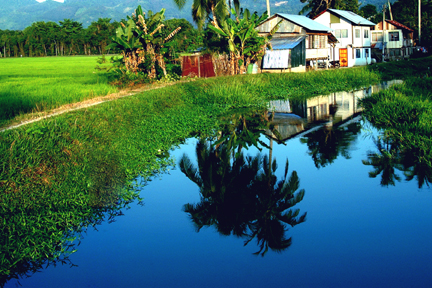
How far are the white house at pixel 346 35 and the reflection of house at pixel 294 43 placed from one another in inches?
171

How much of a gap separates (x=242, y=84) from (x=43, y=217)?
568 inches

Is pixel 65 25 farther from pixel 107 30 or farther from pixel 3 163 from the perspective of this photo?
pixel 3 163

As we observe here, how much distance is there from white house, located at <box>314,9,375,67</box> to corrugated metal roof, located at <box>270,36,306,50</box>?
359 inches

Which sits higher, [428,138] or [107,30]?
[107,30]

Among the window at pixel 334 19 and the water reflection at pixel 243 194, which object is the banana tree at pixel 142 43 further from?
the window at pixel 334 19

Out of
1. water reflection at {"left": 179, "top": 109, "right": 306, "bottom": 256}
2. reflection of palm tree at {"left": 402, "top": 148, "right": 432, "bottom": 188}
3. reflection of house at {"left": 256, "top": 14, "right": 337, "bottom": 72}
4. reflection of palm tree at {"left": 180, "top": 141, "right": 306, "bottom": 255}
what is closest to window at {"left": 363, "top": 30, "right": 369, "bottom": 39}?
reflection of house at {"left": 256, "top": 14, "right": 337, "bottom": 72}

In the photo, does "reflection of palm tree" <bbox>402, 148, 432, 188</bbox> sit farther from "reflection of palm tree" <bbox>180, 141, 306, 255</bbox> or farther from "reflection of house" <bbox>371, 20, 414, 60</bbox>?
"reflection of house" <bbox>371, 20, 414, 60</bbox>

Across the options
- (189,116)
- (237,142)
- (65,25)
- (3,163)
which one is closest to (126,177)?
(3,163)

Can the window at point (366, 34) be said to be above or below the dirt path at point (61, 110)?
above

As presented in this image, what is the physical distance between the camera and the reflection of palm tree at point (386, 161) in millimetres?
8148

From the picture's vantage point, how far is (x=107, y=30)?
309 ft

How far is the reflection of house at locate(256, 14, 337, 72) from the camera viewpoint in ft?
96.5

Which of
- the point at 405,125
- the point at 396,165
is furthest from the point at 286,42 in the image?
the point at 396,165

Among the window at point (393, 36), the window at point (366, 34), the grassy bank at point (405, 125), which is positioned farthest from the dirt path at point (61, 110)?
the window at point (393, 36)
